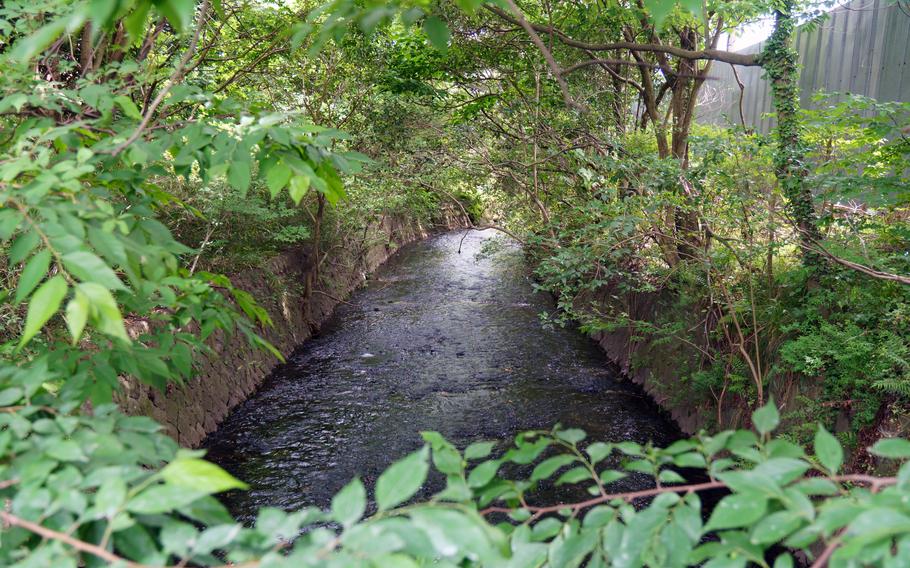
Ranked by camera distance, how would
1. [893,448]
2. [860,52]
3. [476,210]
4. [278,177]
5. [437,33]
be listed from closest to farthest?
[893,448] < [437,33] < [278,177] < [860,52] < [476,210]

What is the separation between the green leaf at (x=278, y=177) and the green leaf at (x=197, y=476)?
827 millimetres

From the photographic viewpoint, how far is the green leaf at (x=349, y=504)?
0.79 meters

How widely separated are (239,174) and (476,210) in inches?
453

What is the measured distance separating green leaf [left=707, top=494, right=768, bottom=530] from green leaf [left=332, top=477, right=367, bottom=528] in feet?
1.68

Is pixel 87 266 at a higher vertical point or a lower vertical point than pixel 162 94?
lower

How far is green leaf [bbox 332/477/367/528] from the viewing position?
31.1 inches

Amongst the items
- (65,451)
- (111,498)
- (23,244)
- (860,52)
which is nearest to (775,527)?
(111,498)

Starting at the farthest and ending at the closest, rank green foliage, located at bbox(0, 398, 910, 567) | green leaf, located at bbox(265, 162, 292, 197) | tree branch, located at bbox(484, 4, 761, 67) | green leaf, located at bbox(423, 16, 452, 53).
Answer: tree branch, located at bbox(484, 4, 761, 67) → green leaf, located at bbox(265, 162, 292, 197) → green leaf, located at bbox(423, 16, 452, 53) → green foliage, located at bbox(0, 398, 910, 567)

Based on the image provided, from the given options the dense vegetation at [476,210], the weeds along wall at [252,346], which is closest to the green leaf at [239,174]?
the dense vegetation at [476,210]

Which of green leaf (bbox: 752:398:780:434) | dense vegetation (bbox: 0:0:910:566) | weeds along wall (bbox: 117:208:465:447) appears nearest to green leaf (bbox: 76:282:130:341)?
dense vegetation (bbox: 0:0:910:566)

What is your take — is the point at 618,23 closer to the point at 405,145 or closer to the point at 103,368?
the point at 405,145

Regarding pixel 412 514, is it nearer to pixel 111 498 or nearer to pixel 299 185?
pixel 111 498

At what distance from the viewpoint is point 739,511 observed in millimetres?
893

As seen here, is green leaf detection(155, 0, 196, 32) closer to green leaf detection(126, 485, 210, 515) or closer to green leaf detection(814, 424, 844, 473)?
green leaf detection(126, 485, 210, 515)
